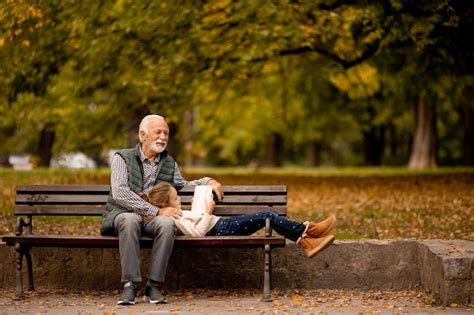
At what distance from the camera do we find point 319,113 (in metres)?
35.1

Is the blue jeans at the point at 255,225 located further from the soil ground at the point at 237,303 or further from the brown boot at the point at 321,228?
the soil ground at the point at 237,303

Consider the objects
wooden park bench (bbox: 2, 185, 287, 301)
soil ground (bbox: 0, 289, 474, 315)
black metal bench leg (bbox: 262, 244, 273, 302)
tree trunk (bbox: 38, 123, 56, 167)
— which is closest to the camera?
soil ground (bbox: 0, 289, 474, 315)

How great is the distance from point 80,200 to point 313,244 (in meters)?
2.10

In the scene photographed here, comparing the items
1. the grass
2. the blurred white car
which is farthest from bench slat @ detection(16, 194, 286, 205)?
the blurred white car

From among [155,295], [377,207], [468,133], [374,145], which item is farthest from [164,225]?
[374,145]

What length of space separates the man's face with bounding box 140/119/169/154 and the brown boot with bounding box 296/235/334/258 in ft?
4.58

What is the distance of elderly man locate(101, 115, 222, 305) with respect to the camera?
6887 mm

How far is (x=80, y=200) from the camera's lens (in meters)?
7.72

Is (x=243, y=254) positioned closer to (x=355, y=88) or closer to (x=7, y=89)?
(x=7, y=89)

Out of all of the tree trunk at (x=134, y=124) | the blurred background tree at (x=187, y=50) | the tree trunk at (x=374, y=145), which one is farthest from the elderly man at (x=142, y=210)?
the tree trunk at (x=374, y=145)

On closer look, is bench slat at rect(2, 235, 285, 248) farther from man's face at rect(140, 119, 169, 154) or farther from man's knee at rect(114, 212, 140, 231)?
man's face at rect(140, 119, 169, 154)

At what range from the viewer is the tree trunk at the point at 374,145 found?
3890cm

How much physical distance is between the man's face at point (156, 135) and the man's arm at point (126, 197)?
0.34m

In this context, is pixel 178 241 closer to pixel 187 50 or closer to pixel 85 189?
pixel 85 189
